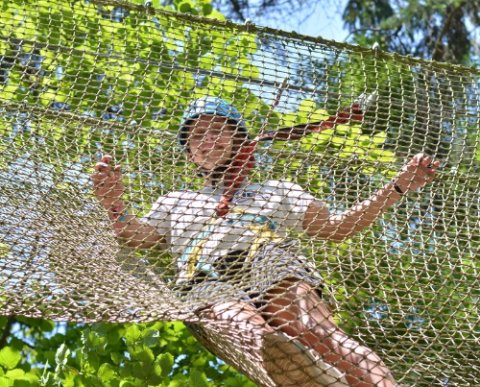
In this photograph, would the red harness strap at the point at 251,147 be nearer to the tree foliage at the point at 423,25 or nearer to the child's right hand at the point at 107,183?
the child's right hand at the point at 107,183

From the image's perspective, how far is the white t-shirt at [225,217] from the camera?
6.66 ft

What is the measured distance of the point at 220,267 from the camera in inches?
80.1

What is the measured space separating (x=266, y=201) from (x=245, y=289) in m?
0.22

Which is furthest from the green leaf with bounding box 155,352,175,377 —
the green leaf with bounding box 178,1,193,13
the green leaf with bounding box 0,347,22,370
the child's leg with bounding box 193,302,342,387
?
the green leaf with bounding box 178,1,193,13

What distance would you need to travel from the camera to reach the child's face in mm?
2178

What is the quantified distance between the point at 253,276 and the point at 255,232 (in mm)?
143

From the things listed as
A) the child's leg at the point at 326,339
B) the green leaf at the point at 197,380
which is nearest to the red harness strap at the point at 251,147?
the child's leg at the point at 326,339

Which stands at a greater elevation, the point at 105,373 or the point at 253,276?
the point at 253,276

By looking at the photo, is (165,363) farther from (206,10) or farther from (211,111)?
(206,10)

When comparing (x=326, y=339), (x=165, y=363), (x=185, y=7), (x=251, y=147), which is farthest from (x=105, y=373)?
(x=185, y=7)

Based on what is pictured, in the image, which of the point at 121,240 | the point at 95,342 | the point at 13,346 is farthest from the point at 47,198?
the point at 13,346

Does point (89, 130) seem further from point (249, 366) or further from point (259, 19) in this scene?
point (259, 19)

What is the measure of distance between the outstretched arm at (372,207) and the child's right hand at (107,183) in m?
0.40

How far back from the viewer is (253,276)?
6.37 ft
